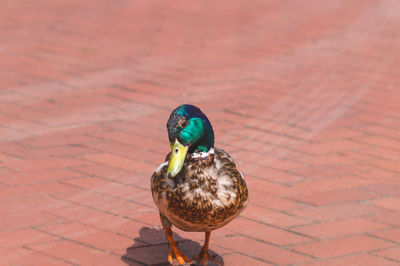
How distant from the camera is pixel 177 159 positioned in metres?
2.79

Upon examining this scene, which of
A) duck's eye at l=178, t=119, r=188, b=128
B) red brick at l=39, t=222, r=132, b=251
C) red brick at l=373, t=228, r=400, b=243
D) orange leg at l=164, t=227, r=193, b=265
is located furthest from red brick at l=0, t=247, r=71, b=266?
red brick at l=373, t=228, r=400, b=243

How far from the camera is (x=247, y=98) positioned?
573cm

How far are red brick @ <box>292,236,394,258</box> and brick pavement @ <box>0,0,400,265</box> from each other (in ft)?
0.04

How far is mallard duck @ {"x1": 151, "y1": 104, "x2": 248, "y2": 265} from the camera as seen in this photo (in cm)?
282

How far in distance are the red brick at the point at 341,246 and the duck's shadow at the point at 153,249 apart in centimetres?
53

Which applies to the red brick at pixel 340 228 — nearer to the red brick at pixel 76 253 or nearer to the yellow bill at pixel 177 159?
the red brick at pixel 76 253

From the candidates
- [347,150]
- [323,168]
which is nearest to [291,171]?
[323,168]

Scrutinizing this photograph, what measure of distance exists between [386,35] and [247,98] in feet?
10.0

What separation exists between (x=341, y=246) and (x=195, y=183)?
1.14 meters

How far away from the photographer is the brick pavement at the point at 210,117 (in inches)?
141

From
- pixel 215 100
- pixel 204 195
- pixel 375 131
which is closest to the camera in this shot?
pixel 204 195

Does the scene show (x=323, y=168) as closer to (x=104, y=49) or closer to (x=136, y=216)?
(x=136, y=216)

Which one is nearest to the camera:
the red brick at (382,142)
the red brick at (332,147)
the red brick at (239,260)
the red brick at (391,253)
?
the red brick at (239,260)

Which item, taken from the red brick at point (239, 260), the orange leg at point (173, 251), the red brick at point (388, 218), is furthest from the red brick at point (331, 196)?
the orange leg at point (173, 251)
